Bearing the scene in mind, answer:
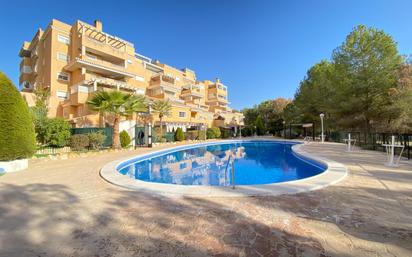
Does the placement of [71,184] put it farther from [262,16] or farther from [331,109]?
[331,109]

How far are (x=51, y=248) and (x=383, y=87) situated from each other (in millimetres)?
25790

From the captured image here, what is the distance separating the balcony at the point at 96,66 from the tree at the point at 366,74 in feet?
96.1

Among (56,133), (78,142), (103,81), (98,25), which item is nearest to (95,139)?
(78,142)

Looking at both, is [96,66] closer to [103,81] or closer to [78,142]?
[103,81]

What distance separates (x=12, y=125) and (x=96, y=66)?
19.5m

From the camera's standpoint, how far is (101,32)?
28203 mm

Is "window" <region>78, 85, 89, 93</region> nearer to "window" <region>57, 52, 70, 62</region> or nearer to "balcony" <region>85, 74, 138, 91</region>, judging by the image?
"balcony" <region>85, 74, 138, 91</region>

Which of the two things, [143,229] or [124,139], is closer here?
[143,229]

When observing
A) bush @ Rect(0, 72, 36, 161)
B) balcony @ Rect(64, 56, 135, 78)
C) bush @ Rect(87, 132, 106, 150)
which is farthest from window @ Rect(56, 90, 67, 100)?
bush @ Rect(0, 72, 36, 161)

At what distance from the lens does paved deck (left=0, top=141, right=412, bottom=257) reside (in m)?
2.81

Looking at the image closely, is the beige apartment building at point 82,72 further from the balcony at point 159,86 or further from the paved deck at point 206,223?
the paved deck at point 206,223

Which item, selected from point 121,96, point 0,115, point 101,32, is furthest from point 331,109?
point 101,32

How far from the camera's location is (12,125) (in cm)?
856

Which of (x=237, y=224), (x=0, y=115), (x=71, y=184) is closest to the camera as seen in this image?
(x=237, y=224)
